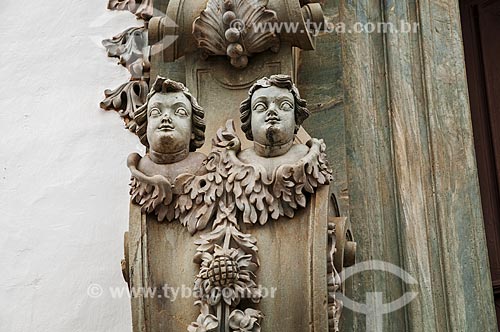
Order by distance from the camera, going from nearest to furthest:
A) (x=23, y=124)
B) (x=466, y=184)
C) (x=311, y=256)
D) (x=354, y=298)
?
(x=311, y=256) → (x=354, y=298) → (x=466, y=184) → (x=23, y=124)

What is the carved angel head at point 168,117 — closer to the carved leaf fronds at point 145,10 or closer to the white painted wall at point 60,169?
the white painted wall at point 60,169

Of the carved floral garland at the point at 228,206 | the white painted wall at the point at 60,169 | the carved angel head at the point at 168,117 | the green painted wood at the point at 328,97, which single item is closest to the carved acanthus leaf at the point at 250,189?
the carved floral garland at the point at 228,206

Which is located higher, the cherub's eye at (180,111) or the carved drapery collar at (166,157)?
the cherub's eye at (180,111)

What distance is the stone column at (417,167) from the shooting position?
3.89 metres

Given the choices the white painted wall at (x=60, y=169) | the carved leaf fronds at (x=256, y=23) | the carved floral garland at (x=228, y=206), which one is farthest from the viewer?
the white painted wall at (x=60, y=169)

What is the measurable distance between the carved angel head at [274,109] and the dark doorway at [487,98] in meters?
0.83

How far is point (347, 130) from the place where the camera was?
13.2 feet

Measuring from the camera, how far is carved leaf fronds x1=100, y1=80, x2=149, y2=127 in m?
4.33

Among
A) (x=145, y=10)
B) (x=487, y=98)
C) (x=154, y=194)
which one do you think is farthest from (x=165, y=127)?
(x=487, y=98)

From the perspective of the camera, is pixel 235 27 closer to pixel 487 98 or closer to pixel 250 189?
pixel 250 189

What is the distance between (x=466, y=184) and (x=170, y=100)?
0.93 metres

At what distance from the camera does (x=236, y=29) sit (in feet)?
12.7

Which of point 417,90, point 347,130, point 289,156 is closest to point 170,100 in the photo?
point 289,156

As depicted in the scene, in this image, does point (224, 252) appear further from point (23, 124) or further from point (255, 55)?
point (23, 124)
